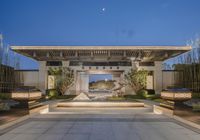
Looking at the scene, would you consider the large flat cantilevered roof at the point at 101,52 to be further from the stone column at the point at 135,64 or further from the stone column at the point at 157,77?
the stone column at the point at 157,77

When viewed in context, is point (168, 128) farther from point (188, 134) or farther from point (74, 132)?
point (74, 132)

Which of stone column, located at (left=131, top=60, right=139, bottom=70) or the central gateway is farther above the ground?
stone column, located at (left=131, top=60, right=139, bottom=70)

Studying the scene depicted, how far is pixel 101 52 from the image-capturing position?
79.3ft

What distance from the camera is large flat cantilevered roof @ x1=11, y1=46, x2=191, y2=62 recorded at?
2262 cm

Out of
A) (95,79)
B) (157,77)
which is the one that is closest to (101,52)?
(157,77)

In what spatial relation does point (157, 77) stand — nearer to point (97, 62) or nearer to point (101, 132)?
point (97, 62)

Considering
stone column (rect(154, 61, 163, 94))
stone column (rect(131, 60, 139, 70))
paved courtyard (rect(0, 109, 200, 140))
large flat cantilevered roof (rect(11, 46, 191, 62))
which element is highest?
large flat cantilevered roof (rect(11, 46, 191, 62))

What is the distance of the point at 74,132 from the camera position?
6.61 meters

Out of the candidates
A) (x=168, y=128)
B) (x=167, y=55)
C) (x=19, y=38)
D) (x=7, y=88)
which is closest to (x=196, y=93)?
(x=167, y=55)

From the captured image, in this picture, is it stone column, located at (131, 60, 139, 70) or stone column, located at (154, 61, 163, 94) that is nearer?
stone column, located at (131, 60, 139, 70)

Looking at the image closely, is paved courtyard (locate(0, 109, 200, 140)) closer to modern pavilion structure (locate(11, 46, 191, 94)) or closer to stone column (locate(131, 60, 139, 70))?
modern pavilion structure (locate(11, 46, 191, 94))

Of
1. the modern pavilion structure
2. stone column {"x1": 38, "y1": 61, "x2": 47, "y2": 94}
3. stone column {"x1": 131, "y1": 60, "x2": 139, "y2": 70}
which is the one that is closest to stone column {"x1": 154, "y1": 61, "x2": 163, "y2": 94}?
the modern pavilion structure

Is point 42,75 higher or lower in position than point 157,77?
higher

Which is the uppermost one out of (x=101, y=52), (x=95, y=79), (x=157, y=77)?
(x=101, y=52)
